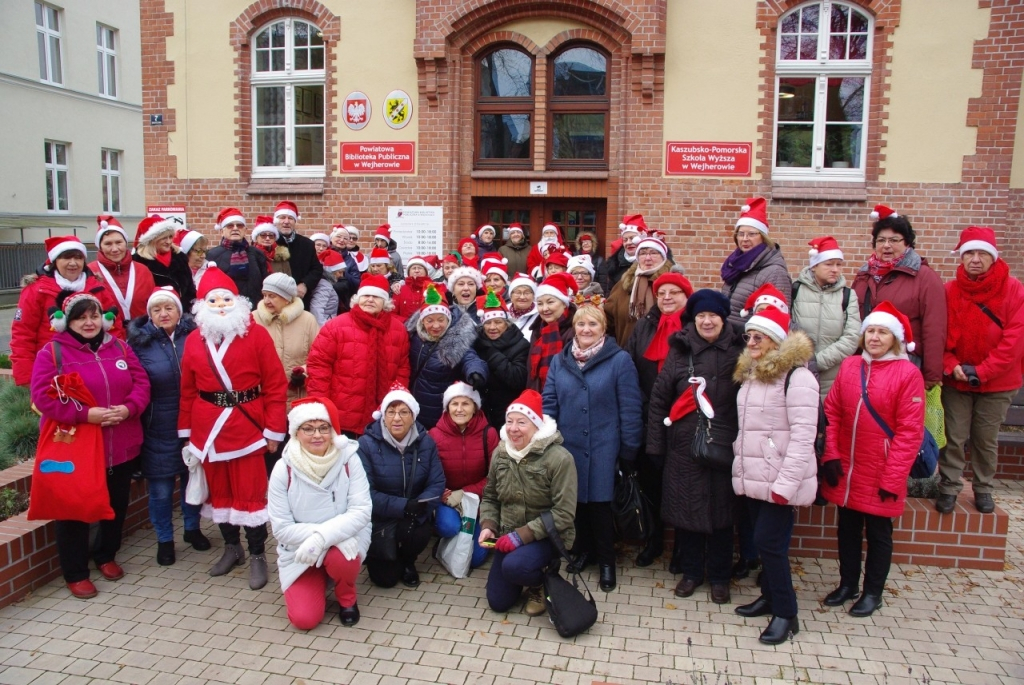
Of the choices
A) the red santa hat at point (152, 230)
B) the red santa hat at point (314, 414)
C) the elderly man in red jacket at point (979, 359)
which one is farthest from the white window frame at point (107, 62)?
the elderly man in red jacket at point (979, 359)

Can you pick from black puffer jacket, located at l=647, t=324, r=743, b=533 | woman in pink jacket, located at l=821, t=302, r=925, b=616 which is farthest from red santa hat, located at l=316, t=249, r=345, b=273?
woman in pink jacket, located at l=821, t=302, r=925, b=616

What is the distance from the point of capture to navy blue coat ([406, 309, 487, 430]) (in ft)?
18.2

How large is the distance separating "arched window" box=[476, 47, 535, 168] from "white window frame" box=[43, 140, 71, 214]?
20661 millimetres

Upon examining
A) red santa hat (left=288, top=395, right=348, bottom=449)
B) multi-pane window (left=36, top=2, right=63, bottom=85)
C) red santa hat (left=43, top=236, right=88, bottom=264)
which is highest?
multi-pane window (left=36, top=2, right=63, bottom=85)

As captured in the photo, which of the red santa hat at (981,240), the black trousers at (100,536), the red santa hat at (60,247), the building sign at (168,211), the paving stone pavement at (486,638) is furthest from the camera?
the building sign at (168,211)

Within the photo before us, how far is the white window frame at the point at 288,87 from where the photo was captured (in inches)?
464

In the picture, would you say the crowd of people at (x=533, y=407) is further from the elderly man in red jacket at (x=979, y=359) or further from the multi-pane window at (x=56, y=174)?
the multi-pane window at (x=56, y=174)

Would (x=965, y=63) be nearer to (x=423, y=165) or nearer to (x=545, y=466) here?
(x=423, y=165)

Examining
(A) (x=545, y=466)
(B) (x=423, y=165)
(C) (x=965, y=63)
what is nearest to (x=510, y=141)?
(B) (x=423, y=165)

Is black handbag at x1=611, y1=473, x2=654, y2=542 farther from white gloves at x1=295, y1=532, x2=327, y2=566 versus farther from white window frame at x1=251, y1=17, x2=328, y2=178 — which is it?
white window frame at x1=251, y1=17, x2=328, y2=178

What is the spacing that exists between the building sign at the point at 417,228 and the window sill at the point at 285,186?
48.0 inches

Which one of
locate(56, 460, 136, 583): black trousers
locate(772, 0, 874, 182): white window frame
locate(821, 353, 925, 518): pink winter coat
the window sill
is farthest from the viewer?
the window sill

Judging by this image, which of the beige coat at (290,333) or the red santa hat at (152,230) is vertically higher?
the red santa hat at (152,230)

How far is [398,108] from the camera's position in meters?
11.2
